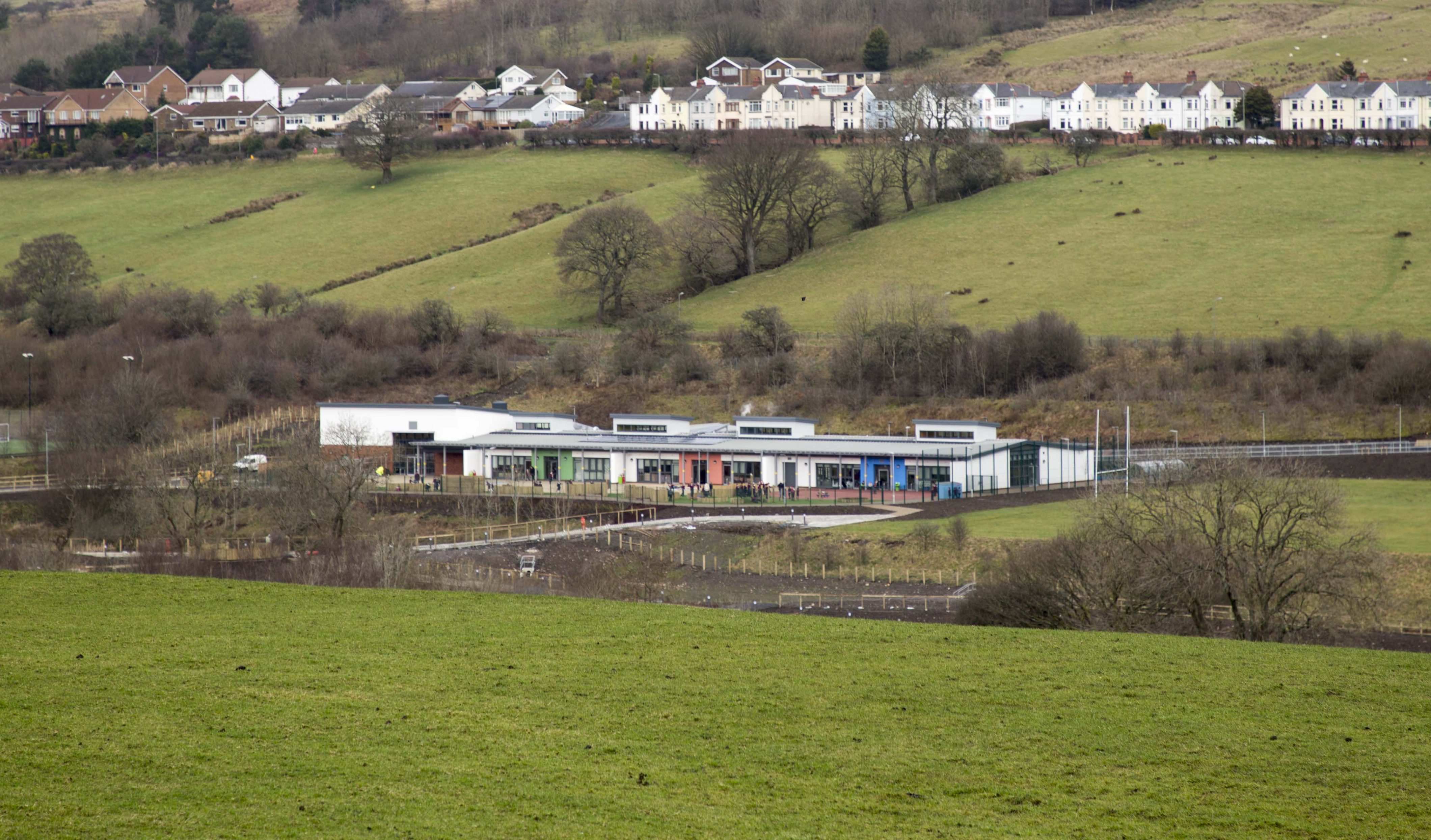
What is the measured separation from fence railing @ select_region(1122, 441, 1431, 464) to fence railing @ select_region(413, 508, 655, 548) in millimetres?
20293

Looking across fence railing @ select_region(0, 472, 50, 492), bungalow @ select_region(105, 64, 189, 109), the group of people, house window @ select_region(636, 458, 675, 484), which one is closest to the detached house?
bungalow @ select_region(105, 64, 189, 109)

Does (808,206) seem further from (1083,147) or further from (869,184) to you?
(1083,147)

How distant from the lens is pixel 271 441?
6819 cm

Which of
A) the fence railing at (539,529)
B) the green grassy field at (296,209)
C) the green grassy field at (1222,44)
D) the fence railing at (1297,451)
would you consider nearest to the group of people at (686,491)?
the fence railing at (539,529)

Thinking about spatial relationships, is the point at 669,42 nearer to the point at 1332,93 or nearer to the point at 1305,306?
the point at 1332,93

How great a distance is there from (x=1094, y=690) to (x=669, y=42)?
166871mm

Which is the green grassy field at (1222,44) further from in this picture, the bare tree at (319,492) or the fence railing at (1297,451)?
the bare tree at (319,492)

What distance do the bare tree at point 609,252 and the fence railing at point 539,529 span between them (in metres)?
34.1

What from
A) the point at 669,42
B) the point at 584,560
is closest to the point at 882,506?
the point at 584,560

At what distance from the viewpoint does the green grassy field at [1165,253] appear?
74.0 m

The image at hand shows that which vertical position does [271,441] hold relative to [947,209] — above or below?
below

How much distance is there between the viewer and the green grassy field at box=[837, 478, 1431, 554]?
136 ft

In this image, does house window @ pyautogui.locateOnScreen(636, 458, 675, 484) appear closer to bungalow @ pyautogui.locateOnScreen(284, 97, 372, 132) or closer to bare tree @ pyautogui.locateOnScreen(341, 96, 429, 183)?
bare tree @ pyautogui.locateOnScreen(341, 96, 429, 183)

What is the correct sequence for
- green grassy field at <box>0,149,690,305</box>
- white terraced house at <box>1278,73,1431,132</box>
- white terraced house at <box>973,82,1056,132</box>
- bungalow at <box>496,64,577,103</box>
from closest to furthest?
green grassy field at <box>0,149,690,305</box>, white terraced house at <box>1278,73,1431,132</box>, white terraced house at <box>973,82,1056,132</box>, bungalow at <box>496,64,577,103</box>
